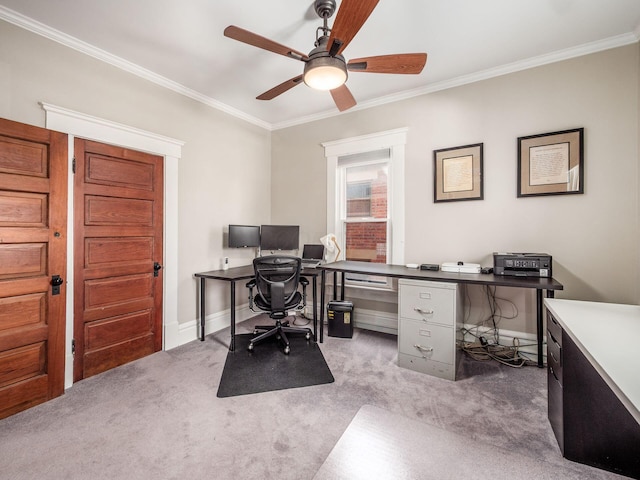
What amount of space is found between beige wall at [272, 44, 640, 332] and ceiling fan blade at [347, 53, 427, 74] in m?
1.34

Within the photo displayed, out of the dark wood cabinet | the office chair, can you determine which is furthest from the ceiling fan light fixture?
the dark wood cabinet

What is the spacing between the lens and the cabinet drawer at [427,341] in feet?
7.93

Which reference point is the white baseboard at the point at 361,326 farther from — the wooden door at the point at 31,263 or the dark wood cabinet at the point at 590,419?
the dark wood cabinet at the point at 590,419

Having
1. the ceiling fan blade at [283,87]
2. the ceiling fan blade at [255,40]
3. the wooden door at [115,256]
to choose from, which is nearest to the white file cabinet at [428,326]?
the ceiling fan blade at [283,87]

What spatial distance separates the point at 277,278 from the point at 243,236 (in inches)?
40.4

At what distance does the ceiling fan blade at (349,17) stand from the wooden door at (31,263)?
7.40 feet

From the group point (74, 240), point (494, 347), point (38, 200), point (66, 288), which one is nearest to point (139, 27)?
point (38, 200)

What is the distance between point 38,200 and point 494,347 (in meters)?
4.27

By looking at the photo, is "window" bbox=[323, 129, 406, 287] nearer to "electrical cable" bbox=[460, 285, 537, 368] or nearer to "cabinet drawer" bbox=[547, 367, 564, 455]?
"electrical cable" bbox=[460, 285, 537, 368]

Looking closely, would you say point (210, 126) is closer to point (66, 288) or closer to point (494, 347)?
point (66, 288)

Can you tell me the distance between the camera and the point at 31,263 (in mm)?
2080

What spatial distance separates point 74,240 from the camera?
7.75 ft

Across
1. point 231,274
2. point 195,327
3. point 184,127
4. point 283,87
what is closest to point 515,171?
point 283,87

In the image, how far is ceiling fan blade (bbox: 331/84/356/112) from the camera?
2.33 m
